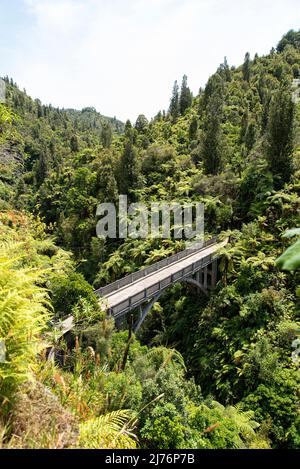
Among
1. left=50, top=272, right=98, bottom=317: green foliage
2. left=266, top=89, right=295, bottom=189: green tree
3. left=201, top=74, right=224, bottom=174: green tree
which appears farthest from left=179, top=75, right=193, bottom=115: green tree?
left=50, top=272, right=98, bottom=317: green foliage

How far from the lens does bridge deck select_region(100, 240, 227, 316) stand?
577 inches

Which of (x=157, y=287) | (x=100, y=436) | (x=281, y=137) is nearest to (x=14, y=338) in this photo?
(x=100, y=436)

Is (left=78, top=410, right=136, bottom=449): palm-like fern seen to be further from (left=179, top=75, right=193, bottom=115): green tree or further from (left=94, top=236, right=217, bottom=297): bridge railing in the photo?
(left=179, top=75, right=193, bottom=115): green tree

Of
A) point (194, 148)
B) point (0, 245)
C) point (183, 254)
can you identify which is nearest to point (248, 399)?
point (183, 254)

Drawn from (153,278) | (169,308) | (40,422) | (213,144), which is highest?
(213,144)

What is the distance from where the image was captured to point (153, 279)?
696 inches

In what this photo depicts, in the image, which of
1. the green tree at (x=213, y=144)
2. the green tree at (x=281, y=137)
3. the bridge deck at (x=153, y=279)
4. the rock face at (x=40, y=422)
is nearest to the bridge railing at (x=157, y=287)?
the bridge deck at (x=153, y=279)

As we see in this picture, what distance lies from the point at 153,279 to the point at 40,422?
1462 centimetres

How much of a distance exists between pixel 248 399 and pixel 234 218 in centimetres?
1559

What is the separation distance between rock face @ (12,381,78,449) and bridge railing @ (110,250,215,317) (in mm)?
10191

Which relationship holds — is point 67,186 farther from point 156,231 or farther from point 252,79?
point 252,79

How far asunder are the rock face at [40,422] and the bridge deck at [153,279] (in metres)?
9.72

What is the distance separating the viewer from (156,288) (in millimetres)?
16500

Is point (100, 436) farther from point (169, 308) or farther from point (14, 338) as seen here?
point (169, 308)
